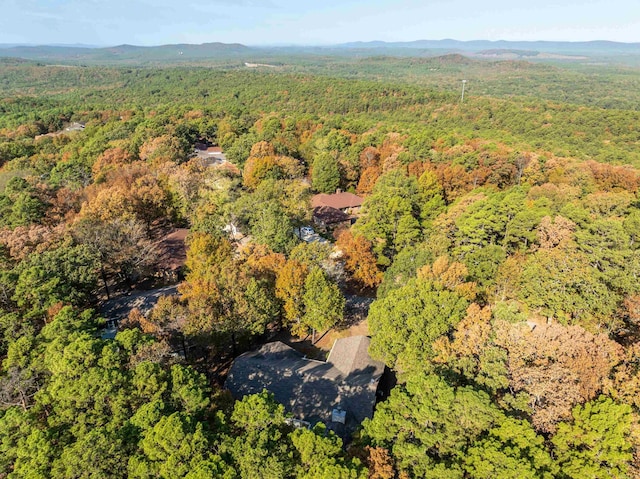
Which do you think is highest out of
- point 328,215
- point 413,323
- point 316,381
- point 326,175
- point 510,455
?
point 510,455

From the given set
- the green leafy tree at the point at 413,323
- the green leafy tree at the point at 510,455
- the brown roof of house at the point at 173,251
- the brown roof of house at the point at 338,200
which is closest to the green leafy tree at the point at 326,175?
the brown roof of house at the point at 338,200

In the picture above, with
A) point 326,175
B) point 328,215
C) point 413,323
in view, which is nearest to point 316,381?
point 413,323

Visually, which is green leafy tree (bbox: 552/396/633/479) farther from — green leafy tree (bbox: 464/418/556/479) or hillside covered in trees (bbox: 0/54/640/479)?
green leafy tree (bbox: 464/418/556/479)

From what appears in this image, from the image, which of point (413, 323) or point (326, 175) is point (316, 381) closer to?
point (413, 323)

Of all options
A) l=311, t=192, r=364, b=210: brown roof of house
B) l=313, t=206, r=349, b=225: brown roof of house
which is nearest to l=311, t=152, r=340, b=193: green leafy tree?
l=311, t=192, r=364, b=210: brown roof of house

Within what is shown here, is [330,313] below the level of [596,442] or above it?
below

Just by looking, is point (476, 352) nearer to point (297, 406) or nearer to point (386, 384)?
point (386, 384)

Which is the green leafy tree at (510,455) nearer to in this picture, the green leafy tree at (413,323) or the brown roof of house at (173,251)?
the green leafy tree at (413,323)
